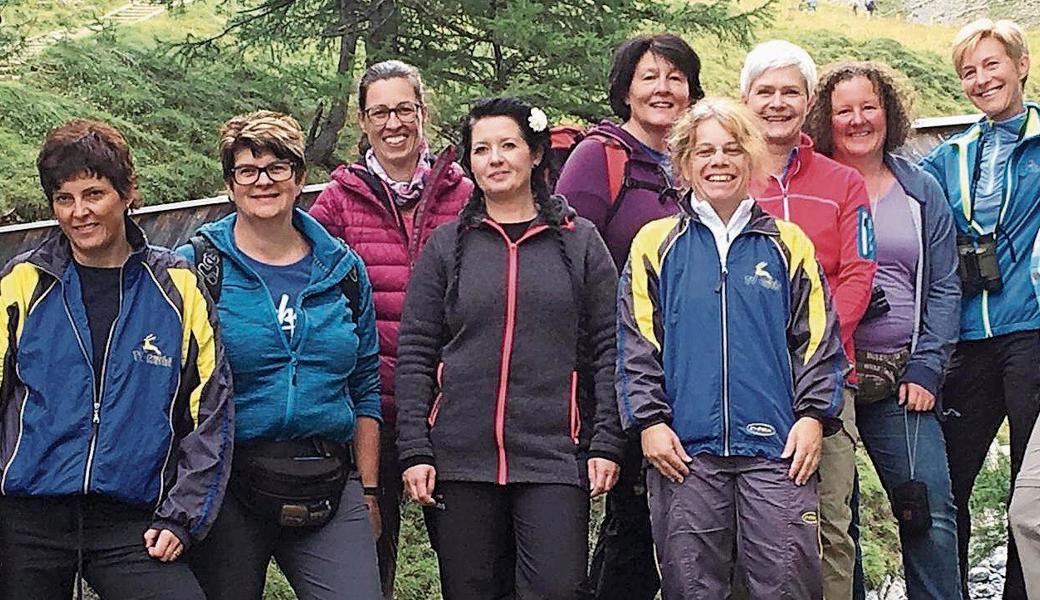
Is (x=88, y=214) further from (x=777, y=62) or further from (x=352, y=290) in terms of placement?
(x=777, y=62)

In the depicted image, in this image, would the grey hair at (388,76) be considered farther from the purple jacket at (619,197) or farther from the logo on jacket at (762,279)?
the logo on jacket at (762,279)

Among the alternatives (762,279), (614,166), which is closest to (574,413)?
(762,279)

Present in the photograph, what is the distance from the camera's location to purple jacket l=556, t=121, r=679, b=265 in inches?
166

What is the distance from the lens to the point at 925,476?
4.34m

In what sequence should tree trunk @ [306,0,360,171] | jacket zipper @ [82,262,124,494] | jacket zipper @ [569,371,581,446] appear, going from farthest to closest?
tree trunk @ [306,0,360,171]
jacket zipper @ [569,371,581,446]
jacket zipper @ [82,262,124,494]

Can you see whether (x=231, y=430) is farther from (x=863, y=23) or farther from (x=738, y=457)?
(x=863, y=23)

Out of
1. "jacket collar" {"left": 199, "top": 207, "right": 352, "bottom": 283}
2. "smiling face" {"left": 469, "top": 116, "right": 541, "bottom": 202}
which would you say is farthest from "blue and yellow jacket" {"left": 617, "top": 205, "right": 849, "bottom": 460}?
"jacket collar" {"left": 199, "top": 207, "right": 352, "bottom": 283}

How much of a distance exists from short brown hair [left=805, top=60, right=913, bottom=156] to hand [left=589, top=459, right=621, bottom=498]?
5.57ft

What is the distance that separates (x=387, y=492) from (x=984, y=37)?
314 cm

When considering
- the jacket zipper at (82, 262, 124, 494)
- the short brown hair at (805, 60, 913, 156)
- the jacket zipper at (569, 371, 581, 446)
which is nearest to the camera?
the jacket zipper at (82, 262, 124, 494)

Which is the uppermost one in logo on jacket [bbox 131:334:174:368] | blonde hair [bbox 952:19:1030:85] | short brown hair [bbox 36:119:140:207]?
blonde hair [bbox 952:19:1030:85]

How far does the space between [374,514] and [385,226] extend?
3.58 ft

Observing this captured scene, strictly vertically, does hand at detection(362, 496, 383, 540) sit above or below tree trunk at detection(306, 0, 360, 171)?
below

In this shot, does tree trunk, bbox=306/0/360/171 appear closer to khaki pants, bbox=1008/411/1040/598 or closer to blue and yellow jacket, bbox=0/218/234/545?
blue and yellow jacket, bbox=0/218/234/545
